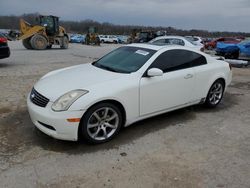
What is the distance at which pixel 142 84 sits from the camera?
4402 millimetres

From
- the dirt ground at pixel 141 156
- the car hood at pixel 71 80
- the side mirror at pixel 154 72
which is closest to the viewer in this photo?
the dirt ground at pixel 141 156

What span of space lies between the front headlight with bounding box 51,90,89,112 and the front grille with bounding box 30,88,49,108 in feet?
0.62

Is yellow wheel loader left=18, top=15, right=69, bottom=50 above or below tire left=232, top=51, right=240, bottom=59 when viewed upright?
above

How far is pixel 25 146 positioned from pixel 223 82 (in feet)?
14.1

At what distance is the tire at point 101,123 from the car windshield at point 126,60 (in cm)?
82

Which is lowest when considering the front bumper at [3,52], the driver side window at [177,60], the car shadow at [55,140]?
the car shadow at [55,140]

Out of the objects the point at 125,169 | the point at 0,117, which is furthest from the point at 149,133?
the point at 0,117

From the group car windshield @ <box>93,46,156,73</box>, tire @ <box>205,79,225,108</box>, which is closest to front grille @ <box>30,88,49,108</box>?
car windshield @ <box>93,46,156,73</box>

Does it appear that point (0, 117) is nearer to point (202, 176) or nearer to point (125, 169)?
point (125, 169)

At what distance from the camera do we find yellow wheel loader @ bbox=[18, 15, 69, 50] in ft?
73.4

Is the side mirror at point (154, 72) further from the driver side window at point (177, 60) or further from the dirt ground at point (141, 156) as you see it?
the dirt ground at point (141, 156)

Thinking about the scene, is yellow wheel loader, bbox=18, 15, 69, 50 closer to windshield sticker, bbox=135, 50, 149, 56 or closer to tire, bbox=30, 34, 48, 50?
tire, bbox=30, 34, 48, 50

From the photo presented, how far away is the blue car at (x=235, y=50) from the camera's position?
633 inches

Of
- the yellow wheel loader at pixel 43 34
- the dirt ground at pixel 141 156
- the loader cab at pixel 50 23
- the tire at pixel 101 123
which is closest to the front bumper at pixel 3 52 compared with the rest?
the dirt ground at pixel 141 156
